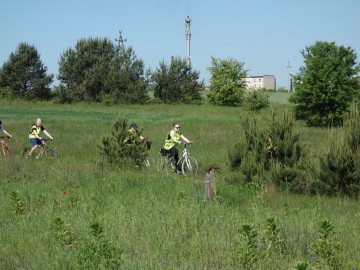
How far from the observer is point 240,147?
14023mm

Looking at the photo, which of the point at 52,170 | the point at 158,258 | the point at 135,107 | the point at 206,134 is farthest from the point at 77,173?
the point at 135,107

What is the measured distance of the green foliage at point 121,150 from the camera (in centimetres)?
1527

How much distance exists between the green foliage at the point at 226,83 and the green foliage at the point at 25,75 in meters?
23.1

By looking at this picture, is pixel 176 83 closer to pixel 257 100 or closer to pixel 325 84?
pixel 257 100

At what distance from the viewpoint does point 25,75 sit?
210 ft

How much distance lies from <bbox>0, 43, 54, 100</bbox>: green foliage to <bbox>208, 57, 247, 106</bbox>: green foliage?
23104mm

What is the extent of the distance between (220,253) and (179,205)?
268 centimetres

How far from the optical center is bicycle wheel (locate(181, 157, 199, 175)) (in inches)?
619

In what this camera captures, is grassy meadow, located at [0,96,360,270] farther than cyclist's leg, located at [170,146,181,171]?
No

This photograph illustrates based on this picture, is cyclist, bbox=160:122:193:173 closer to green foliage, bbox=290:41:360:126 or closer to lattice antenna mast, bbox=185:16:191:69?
green foliage, bbox=290:41:360:126

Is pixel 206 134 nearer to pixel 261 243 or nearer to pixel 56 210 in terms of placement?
pixel 56 210

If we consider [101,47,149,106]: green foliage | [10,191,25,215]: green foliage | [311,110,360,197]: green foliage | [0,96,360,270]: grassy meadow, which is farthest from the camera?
[101,47,149,106]: green foliage

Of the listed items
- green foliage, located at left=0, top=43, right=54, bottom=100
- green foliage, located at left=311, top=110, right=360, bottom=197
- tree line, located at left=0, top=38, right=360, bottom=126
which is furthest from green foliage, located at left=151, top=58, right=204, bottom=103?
green foliage, located at left=311, top=110, right=360, bottom=197

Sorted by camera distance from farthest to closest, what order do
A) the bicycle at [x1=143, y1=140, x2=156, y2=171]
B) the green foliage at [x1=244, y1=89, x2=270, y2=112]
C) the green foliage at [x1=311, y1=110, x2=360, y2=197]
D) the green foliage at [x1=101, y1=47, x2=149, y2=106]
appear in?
the green foliage at [x1=101, y1=47, x2=149, y2=106], the green foliage at [x1=244, y1=89, x2=270, y2=112], the bicycle at [x1=143, y1=140, x2=156, y2=171], the green foliage at [x1=311, y1=110, x2=360, y2=197]
